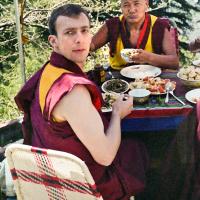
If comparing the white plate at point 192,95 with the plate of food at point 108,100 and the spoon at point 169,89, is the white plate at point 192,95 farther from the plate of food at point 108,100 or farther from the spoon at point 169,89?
the plate of food at point 108,100

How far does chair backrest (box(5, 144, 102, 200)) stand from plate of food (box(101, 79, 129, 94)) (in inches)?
35.8

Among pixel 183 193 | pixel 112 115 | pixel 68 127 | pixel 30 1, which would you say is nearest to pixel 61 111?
pixel 68 127

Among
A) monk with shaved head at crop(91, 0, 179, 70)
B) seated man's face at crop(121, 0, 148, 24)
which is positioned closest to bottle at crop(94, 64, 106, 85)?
monk with shaved head at crop(91, 0, 179, 70)

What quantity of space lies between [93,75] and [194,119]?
96 centimetres

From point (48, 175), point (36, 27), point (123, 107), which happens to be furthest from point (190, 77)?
point (36, 27)

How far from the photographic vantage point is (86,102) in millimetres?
1845

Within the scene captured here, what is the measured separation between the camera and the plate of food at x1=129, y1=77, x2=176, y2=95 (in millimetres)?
2533

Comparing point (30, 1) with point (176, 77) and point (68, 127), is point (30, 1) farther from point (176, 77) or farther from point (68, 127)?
point (68, 127)

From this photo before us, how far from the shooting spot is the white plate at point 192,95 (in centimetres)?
241

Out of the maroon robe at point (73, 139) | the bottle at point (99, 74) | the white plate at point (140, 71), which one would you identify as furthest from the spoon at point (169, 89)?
the bottle at point (99, 74)

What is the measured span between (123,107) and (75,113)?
20.9 inches

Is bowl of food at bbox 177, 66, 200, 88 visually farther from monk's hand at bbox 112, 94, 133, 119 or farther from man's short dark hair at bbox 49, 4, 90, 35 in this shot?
man's short dark hair at bbox 49, 4, 90, 35

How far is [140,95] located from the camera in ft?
8.05

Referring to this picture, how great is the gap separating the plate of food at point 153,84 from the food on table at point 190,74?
95 millimetres
